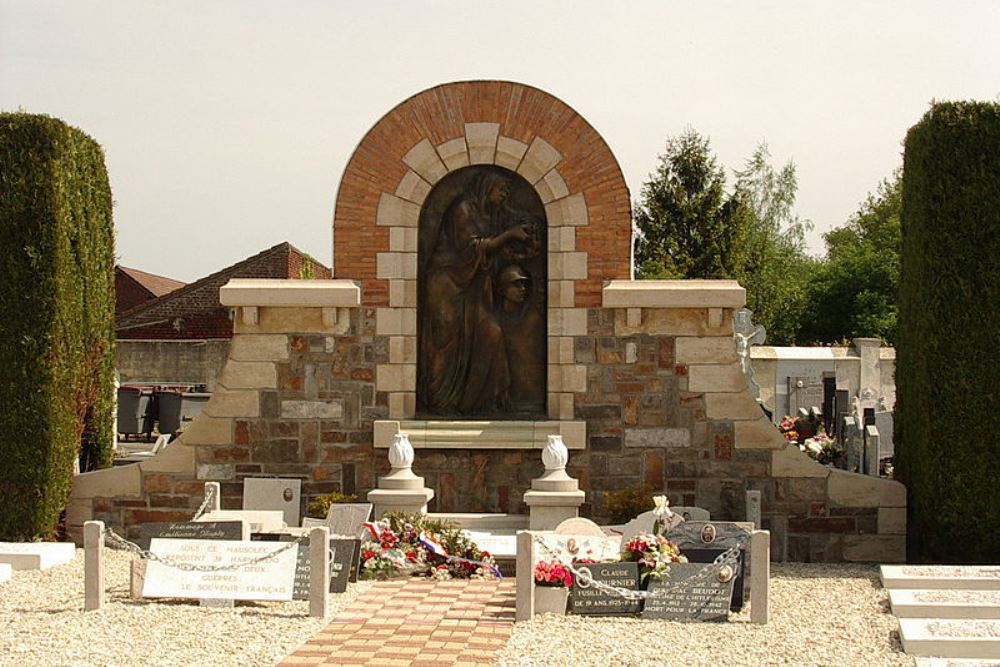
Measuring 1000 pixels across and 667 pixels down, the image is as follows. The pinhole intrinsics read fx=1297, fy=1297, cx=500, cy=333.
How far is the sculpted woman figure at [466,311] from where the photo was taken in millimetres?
13812

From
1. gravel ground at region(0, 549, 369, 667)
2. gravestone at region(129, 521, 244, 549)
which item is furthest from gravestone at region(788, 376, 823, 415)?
gravestone at region(129, 521, 244, 549)

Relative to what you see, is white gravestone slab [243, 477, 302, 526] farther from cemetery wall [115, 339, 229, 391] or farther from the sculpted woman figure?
cemetery wall [115, 339, 229, 391]

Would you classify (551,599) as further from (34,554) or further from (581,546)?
(34,554)

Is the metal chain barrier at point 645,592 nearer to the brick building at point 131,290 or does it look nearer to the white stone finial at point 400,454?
the white stone finial at point 400,454

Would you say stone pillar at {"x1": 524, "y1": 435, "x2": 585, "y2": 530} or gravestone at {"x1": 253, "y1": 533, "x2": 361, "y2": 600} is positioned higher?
stone pillar at {"x1": 524, "y1": 435, "x2": 585, "y2": 530}

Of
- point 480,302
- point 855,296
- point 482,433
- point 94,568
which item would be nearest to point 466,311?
point 480,302

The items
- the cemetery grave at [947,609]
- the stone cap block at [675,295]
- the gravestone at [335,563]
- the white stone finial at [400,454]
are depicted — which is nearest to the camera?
the cemetery grave at [947,609]

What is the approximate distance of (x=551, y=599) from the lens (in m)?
9.70

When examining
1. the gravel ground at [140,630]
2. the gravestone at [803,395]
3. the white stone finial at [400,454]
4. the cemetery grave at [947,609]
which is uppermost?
the gravestone at [803,395]

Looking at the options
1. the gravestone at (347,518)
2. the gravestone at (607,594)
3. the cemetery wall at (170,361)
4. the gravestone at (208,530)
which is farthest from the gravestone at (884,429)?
the cemetery wall at (170,361)

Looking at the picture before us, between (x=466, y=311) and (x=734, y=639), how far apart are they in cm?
584

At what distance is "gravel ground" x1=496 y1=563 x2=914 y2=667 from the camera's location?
27.1 ft

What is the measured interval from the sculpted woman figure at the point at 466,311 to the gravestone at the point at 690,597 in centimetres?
446

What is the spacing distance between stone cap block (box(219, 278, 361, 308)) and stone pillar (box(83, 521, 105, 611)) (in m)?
4.17
